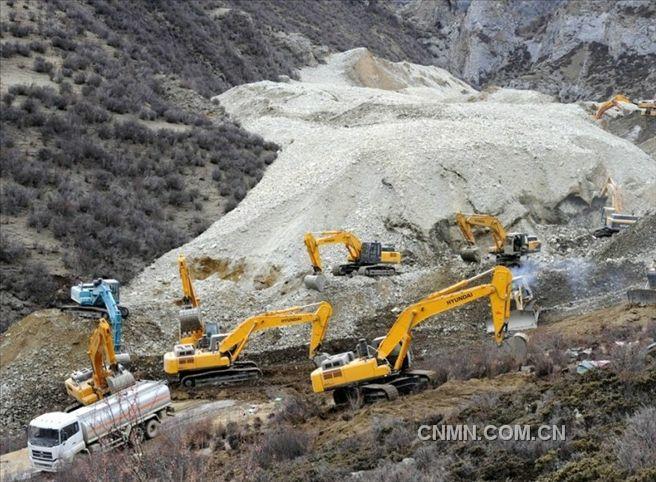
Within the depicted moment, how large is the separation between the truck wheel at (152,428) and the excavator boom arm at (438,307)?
4.78 metres

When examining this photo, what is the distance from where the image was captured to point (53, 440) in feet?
46.5

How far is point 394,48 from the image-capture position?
81.0 meters

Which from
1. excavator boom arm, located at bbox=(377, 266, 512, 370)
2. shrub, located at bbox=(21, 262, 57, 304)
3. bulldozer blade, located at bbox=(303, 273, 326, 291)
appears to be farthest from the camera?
shrub, located at bbox=(21, 262, 57, 304)

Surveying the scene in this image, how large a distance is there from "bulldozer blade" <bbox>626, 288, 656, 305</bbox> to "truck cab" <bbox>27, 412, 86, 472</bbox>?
1268 cm

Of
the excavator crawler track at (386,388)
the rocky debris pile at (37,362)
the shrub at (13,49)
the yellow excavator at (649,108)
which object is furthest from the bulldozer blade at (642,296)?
the yellow excavator at (649,108)

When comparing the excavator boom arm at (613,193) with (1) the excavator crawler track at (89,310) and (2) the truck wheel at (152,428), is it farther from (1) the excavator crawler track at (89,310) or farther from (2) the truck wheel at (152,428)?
(2) the truck wheel at (152,428)

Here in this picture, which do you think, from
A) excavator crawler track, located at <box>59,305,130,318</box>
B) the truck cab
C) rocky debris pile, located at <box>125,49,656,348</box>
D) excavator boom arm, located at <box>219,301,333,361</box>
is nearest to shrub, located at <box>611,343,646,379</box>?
excavator boom arm, located at <box>219,301,333,361</box>

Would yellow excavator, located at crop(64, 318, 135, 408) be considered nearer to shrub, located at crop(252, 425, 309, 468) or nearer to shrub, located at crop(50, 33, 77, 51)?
shrub, located at crop(252, 425, 309, 468)

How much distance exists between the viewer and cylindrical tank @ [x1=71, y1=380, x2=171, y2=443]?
14829 mm

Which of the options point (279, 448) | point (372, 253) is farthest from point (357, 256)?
point (279, 448)

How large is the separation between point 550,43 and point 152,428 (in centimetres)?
7410

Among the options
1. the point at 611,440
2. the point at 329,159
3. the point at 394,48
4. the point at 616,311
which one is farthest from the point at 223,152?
the point at 394,48

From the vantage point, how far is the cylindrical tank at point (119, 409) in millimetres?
14829

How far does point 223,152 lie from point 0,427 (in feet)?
59.6
